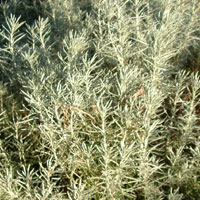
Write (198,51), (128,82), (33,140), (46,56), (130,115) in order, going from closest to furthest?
(130,115), (128,82), (33,140), (46,56), (198,51)

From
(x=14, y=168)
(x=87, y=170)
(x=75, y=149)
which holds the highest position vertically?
(x=75, y=149)

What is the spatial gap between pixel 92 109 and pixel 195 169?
0.72 meters

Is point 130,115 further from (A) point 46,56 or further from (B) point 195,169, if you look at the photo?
(A) point 46,56

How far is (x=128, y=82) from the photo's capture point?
178 cm

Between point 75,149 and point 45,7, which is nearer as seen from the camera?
point 75,149

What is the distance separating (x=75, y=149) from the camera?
1.62 metres

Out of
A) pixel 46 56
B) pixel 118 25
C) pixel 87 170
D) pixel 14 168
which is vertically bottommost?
pixel 14 168

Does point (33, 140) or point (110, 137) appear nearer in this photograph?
point (110, 137)

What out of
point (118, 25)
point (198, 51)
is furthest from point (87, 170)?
point (198, 51)

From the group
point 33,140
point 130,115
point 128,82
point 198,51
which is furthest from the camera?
point 198,51

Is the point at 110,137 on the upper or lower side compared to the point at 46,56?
lower

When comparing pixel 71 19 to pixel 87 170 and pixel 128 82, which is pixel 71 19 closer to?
pixel 128 82

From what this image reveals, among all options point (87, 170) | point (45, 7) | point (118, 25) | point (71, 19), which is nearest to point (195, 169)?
point (87, 170)

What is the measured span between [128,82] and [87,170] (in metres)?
0.58
